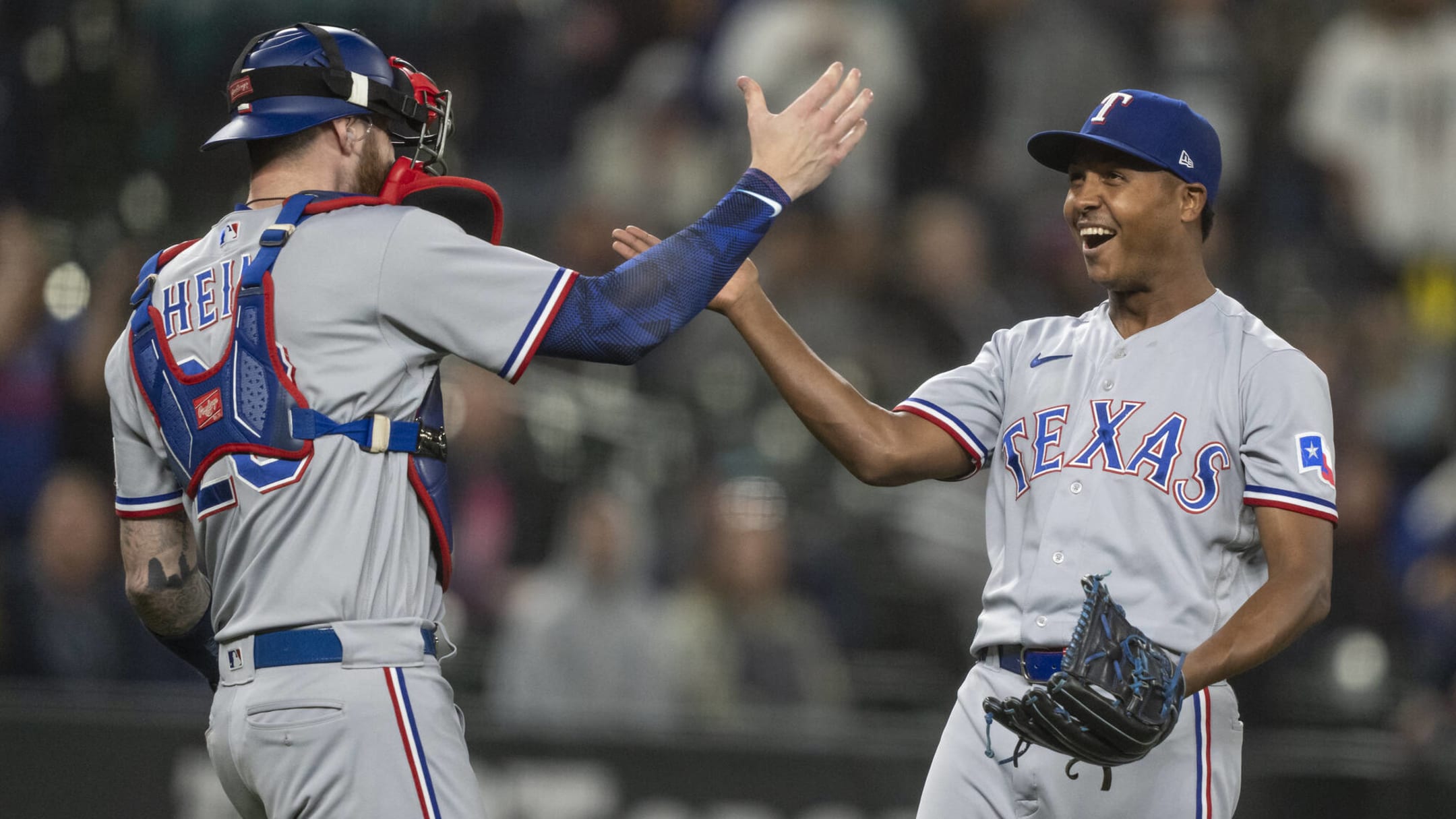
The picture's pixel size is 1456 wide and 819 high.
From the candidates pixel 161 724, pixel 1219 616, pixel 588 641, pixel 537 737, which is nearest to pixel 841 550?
pixel 588 641

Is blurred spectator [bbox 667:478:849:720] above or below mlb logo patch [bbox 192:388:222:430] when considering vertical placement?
below

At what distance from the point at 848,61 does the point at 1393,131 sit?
9.17 ft

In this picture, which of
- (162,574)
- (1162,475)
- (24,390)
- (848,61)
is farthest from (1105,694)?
(848,61)

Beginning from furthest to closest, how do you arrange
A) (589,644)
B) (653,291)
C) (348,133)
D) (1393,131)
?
1. (1393,131)
2. (589,644)
3. (348,133)
4. (653,291)

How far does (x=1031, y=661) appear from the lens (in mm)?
3375

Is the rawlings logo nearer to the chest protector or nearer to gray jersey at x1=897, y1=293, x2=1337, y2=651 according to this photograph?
the chest protector

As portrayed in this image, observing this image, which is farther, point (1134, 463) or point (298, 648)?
point (1134, 463)

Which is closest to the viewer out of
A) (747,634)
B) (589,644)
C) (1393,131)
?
(589,644)

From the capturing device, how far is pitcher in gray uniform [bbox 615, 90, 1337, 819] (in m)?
3.26

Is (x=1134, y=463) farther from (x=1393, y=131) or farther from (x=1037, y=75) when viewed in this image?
(x=1393, y=131)

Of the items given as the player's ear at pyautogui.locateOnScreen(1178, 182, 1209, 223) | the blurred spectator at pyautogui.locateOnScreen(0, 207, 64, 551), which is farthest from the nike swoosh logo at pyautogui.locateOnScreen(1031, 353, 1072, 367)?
the blurred spectator at pyautogui.locateOnScreen(0, 207, 64, 551)

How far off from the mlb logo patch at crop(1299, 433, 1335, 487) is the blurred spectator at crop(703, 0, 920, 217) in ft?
18.0

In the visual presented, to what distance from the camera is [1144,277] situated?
11.5ft

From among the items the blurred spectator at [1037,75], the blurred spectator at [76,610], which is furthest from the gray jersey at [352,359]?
the blurred spectator at [1037,75]
